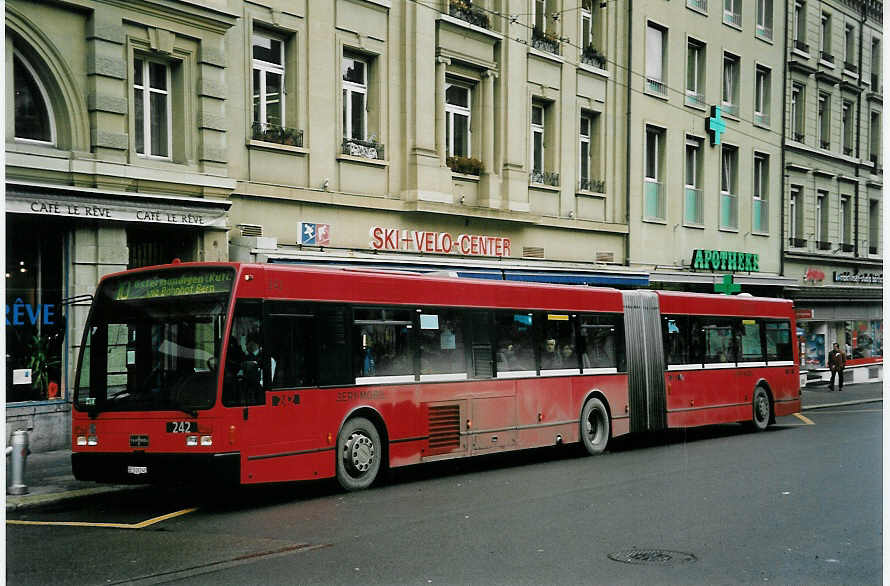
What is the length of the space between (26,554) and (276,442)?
3.29 meters

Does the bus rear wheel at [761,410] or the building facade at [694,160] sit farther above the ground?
the building facade at [694,160]

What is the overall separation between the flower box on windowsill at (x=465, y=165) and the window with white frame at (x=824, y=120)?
7.80 m

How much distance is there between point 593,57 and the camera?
28.1 metres

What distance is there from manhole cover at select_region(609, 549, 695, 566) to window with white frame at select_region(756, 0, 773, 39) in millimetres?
20299

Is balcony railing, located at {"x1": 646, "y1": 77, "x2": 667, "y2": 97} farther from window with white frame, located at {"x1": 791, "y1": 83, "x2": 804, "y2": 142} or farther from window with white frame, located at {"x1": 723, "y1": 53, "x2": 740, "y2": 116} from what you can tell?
window with white frame, located at {"x1": 791, "y1": 83, "x2": 804, "y2": 142}

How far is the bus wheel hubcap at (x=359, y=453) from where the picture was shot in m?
12.7

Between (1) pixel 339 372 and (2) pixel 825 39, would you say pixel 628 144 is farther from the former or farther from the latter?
(1) pixel 339 372

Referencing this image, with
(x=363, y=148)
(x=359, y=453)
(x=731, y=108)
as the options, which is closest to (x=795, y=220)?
(x=731, y=108)

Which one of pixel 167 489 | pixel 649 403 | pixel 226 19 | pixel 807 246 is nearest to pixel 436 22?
pixel 226 19

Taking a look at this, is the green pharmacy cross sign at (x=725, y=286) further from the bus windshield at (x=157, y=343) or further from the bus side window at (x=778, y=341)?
the bus windshield at (x=157, y=343)

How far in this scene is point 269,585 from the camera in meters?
7.48

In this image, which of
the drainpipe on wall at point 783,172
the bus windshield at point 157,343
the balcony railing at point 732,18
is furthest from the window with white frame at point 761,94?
the bus windshield at point 157,343

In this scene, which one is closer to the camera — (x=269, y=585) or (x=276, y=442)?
(x=269, y=585)

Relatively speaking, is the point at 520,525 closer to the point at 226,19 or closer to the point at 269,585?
the point at 269,585
